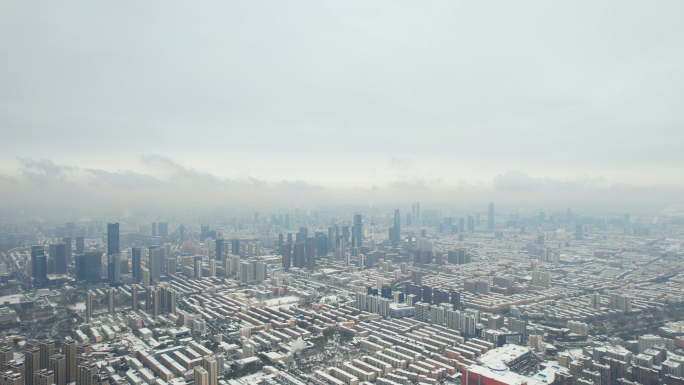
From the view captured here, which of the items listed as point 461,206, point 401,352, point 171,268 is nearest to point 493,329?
point 401,352

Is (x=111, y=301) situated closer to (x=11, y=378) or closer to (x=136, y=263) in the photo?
(x=136, y=263)

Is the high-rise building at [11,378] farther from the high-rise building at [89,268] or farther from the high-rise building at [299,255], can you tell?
the high-rise building at [299,255]

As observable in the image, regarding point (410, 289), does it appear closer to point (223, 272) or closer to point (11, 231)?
point (223, 272)

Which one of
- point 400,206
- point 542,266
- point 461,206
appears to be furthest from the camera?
point 461,206

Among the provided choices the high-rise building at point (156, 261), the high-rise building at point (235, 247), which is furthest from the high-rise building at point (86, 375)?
the high-rise building at point (235, 247)

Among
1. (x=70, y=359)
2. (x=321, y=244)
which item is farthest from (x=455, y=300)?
(x=321, y=244)

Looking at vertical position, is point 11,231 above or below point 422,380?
above

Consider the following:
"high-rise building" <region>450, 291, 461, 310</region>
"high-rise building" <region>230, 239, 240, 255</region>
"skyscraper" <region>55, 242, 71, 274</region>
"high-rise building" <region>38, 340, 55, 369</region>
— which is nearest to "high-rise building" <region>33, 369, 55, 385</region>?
"high-rise building" <region>38, 340, 55, 369</region>
